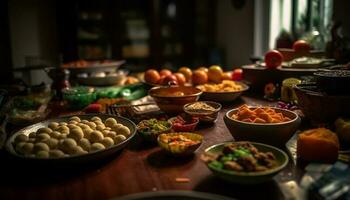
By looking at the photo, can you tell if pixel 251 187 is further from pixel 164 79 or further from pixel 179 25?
pixel 179 25

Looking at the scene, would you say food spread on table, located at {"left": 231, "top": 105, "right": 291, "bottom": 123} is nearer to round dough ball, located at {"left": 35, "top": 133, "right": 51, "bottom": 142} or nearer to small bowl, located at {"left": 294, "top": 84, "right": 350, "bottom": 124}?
small bowl, located at {"left": 294, "top": 84, "right": 350, "bottom": 124}

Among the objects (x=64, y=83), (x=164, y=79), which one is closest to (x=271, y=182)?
(x=164, y=79)

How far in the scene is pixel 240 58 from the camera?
4.37 m

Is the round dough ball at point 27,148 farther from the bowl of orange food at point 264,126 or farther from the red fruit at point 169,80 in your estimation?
the red fruit at point 169,80

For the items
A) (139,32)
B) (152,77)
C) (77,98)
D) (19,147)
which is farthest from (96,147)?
(139,32)

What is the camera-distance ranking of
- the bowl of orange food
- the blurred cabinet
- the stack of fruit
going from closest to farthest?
1. the bowl of orange food
2. the stack of fruit
3. the blurred cabinet

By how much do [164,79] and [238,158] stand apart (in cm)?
123

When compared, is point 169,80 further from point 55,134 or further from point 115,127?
point 55,134

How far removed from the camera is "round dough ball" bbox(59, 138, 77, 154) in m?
1.12

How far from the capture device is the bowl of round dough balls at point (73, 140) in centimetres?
111

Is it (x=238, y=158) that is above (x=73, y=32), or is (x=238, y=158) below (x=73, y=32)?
below

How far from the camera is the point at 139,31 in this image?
15.1 feet

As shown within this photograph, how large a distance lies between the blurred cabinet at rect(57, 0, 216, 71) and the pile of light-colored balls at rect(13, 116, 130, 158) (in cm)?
331

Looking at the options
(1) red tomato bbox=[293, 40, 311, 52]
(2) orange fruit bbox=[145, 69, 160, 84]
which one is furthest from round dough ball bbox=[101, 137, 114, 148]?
(1) red tomato bbox=[293, 40, 311, 52]
